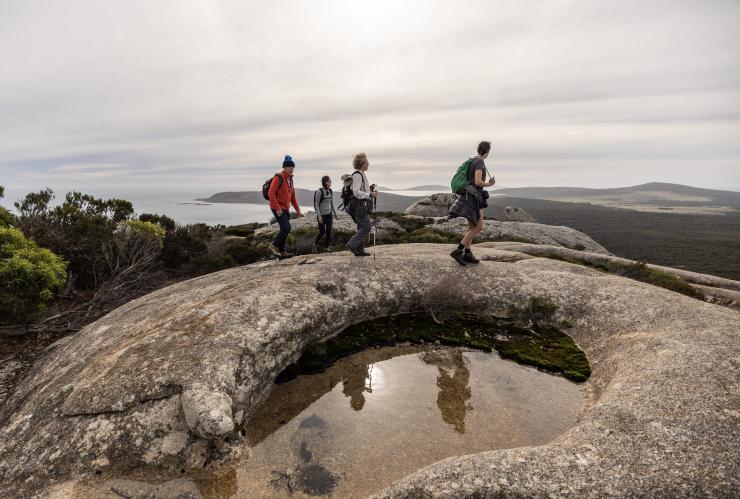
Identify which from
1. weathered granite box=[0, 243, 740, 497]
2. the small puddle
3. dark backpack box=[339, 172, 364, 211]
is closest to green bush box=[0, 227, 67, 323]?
weathered granite box=[0, 243, 740, 497]

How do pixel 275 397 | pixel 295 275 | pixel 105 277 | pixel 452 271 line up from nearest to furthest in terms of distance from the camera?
pixel 275 397, pixel 295 275, pixel 452 271, pixel 105 277

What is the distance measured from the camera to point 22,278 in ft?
39.0

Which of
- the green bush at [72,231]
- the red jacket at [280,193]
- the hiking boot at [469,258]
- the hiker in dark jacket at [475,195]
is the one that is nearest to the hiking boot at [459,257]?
the hiking boot at [469,258]

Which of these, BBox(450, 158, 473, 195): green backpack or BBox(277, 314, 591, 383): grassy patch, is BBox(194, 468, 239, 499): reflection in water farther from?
BBox(450, 158, 473, 195): green backpack

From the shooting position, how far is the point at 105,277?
60.9ft

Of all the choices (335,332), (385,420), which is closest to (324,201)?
(335,332)

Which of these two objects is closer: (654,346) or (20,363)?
(654,346)

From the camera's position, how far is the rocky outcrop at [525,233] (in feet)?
108

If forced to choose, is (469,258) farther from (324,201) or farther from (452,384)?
(324,201)

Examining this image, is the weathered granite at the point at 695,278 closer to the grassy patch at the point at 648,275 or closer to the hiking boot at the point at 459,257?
the grassy patch at the point at 648,275

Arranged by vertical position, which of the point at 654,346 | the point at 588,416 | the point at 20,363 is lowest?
the point at 20,363

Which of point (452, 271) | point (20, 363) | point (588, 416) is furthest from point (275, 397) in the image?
point (20, 363)

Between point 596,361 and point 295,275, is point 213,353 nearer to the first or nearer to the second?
point 295,275

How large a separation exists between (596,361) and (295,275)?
30.6ft
